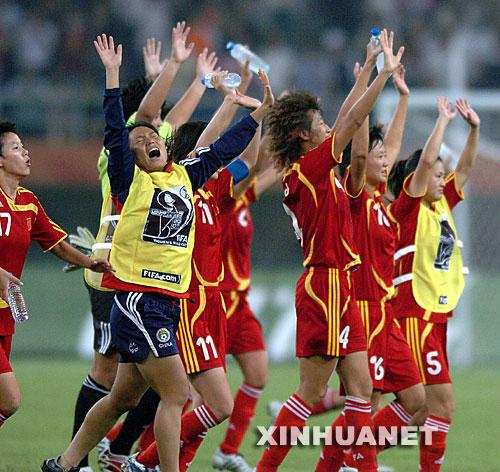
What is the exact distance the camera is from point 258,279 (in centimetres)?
1359

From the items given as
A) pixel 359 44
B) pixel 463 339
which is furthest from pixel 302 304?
pixel 359 44

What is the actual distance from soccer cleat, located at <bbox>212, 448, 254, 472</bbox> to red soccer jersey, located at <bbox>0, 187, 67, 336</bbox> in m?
2.01

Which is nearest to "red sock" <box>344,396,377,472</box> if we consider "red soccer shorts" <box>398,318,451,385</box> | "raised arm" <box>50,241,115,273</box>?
"red soccer shorts" <box>398,318,451,385</box>

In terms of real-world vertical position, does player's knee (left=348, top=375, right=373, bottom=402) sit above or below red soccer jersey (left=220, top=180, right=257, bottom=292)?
below

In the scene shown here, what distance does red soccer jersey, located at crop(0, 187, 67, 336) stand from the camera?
5141 mm

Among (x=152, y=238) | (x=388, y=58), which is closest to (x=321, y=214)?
(x=388, y=58)

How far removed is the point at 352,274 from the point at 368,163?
762 mm

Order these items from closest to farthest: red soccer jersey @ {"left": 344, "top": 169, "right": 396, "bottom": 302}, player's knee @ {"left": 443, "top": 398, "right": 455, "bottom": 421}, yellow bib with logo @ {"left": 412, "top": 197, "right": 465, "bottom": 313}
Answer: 1. red soccer jersey @ {"left": 344, "top": 169, "right": 396, "bottom": 302}
2. player's knee @ {"left": 443, "top": 398, "right": 455, "bottom": 421}
3. yellow bib with logo @ {"left": 412, "top": 197, "right": 465, "bottom": 313}

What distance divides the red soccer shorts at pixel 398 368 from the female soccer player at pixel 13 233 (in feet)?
6.64

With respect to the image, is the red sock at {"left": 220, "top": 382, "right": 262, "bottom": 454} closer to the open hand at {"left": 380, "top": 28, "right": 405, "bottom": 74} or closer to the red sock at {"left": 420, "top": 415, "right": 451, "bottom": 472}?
the red sock at {"left": 420, "top": 415, "right": 451, "bottom": 472}

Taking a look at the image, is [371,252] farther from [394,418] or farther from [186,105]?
[186,105]

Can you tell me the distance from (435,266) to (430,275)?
0.08 meters

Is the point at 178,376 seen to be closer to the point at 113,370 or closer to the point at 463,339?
the point at 113,370

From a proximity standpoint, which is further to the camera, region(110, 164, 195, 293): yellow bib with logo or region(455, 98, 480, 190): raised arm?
region(455, 98, 480, 190): raised arm
